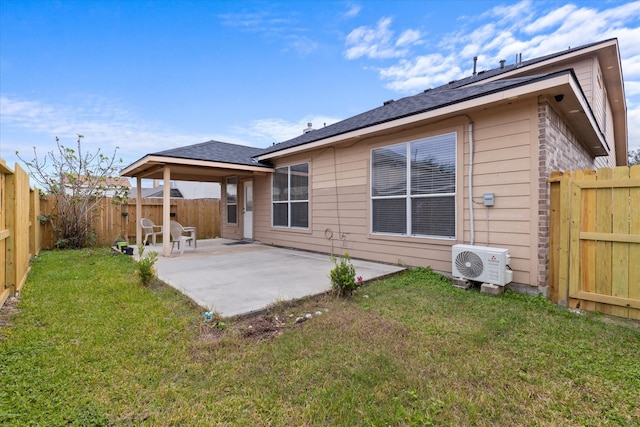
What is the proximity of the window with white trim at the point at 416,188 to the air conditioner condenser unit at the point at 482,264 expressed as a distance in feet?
1.96

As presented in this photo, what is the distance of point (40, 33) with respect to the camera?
7785 millimetres

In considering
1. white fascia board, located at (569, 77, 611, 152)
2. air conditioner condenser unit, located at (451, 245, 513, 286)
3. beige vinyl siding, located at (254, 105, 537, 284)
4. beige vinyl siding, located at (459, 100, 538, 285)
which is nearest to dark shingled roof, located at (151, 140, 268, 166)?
beige vinyl siding, located at (254, 105, 537, 284)

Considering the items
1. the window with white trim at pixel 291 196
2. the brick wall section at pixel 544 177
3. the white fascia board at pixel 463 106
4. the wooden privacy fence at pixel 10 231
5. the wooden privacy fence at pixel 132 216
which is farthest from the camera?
the wooden privacy fence at pixel 132 216

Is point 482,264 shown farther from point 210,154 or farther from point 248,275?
point 210,154

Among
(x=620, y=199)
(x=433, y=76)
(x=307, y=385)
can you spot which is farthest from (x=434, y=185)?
(x=433, y=76)

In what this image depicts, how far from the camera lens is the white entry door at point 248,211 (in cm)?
980

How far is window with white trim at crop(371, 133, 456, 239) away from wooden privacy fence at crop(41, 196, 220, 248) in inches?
319

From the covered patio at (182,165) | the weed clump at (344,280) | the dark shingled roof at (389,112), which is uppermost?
the dark shingled roof at (389,112)

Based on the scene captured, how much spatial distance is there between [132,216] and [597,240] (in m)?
11.8

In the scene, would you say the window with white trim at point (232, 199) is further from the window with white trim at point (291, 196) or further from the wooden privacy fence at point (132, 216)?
the window with white trim at point (291, 196)

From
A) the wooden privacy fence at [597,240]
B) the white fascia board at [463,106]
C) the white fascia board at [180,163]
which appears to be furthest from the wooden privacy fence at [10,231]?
the wooden privacy fence at [597,240]

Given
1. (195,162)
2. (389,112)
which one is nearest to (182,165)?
(195,162)

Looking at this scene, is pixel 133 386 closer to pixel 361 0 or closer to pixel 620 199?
pixel 620 199

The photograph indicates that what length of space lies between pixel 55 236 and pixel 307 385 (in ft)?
33.0
